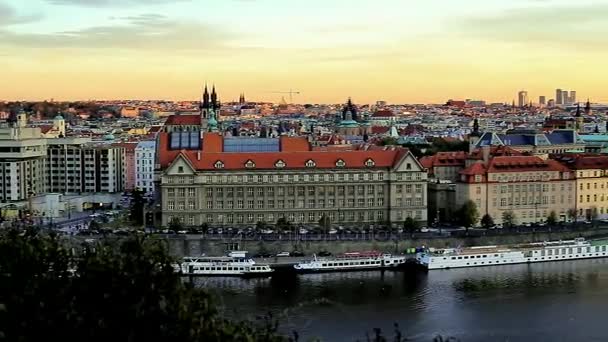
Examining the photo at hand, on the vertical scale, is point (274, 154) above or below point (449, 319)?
above

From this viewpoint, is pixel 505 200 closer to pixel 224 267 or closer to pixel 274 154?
pixel 274 154

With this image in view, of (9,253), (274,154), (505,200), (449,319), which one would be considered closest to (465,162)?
(505,200)

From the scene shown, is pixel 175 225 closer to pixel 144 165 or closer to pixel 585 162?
pixel 144 165

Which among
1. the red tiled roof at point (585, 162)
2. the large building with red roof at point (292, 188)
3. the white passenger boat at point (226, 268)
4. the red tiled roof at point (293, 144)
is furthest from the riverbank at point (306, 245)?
the red tiled roof at point (293, 144)

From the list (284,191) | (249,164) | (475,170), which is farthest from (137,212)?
(475,170)

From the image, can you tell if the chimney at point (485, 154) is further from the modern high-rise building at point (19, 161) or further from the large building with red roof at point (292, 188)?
the modern high-rise building at point (19, 161)

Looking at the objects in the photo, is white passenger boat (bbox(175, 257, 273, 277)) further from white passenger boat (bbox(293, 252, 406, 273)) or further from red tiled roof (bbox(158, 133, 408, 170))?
red tiled roof (bbox(158, 133, 408, 170))
